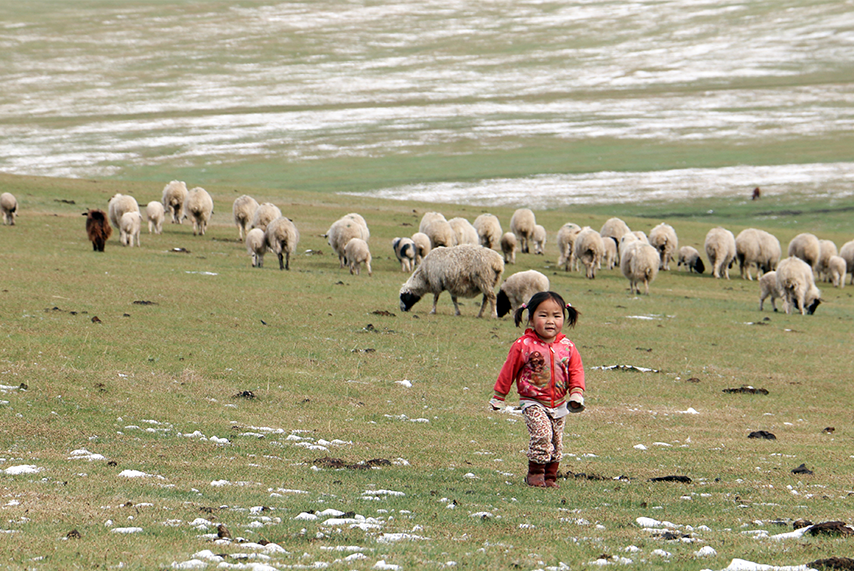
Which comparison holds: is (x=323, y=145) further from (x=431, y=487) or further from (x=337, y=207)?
(x=431, y=487)

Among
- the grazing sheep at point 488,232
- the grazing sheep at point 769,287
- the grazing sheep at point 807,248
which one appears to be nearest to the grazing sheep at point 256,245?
the grazing sheep at point 488,232

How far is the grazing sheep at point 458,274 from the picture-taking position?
22.3 metres

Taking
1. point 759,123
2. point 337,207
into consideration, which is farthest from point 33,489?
point 759,123

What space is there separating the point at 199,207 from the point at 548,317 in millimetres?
29173

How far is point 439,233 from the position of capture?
33656 mm

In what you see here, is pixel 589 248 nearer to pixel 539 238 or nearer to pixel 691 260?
pixel 539 238

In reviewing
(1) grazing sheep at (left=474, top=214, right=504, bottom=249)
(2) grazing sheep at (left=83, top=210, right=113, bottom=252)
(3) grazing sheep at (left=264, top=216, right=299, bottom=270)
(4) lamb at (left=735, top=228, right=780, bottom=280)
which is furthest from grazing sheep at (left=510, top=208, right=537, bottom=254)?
A: (2) grazing sheep at (left=83, top=210, right=113, bottom=252)

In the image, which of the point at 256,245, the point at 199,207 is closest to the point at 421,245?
the point at 256,245

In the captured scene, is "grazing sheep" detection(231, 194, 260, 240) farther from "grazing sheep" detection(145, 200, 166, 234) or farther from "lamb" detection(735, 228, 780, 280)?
"lamb" detection(735, 228, 780, 280)

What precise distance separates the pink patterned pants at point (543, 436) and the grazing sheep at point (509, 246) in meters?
26.3

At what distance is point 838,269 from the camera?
39.1 metres

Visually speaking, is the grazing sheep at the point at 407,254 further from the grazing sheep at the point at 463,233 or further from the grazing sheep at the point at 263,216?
the grazing sheep at the point at 263,216

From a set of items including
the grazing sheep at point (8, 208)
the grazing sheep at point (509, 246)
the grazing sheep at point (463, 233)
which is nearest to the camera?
the grazing sheep at point (8, 208)

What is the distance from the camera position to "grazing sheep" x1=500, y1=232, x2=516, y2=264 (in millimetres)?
35500
